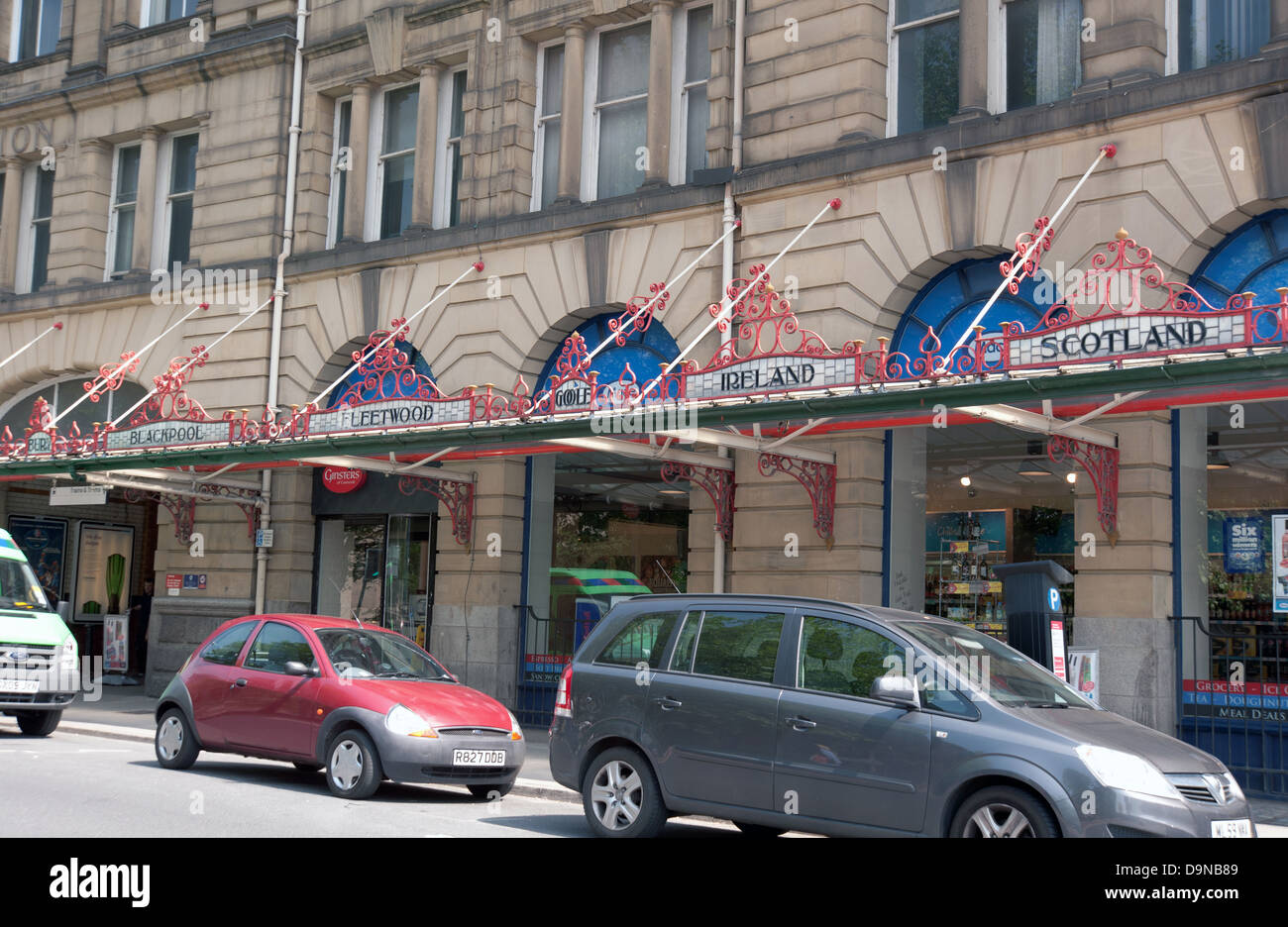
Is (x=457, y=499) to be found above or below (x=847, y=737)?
above

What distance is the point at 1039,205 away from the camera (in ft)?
48.7

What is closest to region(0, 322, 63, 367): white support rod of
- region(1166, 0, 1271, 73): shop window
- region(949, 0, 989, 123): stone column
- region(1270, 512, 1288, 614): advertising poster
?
region(949, 0, 989, 123): stone column

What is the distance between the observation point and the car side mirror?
8203 millimetres

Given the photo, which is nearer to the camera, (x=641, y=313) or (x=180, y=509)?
(x=641, y=313)

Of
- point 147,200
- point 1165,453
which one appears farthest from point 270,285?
point 1165,453

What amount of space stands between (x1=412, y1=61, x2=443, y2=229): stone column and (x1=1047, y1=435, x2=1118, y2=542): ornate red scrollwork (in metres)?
11.1

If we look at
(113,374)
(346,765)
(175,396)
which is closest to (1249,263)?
(346,765)

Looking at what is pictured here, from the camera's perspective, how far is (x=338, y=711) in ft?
37.9

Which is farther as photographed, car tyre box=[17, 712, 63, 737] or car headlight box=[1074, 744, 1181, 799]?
car tyre box=[17, 712, 63, 737]

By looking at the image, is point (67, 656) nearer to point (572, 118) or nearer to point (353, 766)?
point (353, 766)

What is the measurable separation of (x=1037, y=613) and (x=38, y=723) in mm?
11753

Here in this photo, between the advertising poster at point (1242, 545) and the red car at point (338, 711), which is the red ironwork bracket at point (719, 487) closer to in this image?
the red car at point (338, 711)

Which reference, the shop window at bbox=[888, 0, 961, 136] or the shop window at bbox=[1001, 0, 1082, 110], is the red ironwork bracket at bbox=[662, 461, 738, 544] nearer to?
the shop window at bbox=[888, 0, 961, 136]

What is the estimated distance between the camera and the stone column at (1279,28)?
43.8ft
